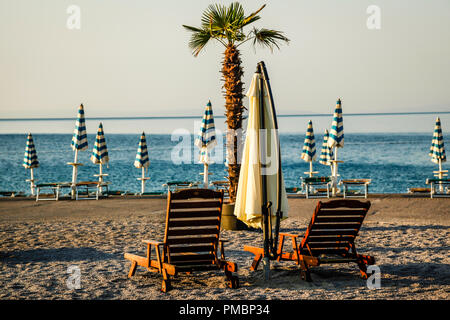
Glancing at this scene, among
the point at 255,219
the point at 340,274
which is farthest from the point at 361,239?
the point at 255,219

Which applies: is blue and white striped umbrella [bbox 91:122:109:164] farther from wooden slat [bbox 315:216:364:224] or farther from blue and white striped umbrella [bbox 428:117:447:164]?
wooden slat [bbox 315:216:364:224]

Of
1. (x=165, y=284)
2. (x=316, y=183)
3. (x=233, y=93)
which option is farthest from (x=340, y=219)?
(x=316, y=183)

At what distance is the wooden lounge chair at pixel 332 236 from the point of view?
5.94 m

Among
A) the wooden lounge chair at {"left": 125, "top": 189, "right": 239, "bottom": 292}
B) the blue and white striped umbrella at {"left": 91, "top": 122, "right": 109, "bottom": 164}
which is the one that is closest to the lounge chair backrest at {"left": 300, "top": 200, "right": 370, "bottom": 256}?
the wooden lounge chair at {"left": 125, "top": 189, "right": 239, "bottom": 292}

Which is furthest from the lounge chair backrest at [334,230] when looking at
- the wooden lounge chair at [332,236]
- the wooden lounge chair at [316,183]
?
the wooden lounge chair at [316,183]

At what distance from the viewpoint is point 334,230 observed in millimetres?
6086

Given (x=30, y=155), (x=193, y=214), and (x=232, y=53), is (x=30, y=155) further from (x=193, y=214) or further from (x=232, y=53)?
(x=193, y=214)

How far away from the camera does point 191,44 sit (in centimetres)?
1044

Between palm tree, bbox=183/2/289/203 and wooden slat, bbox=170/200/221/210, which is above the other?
palm tree, bbox=183/2/289/203

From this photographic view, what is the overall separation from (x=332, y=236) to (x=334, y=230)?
8 cm

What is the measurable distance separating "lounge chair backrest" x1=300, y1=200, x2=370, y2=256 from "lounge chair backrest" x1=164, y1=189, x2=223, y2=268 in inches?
40.9

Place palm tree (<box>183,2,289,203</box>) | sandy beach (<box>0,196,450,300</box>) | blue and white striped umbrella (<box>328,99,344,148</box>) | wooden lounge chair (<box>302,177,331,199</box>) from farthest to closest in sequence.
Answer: blue and white striped umbrella (<box>328,99,344,148</box>) → wooden lounge chair (<box>302,177,331,199</box>) → palm tree (<box>183,2,289,203</box>) → sandy beach (<box>0,196,450,300</box>)

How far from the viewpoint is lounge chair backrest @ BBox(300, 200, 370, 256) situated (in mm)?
5969

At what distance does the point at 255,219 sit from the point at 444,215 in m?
6.68
